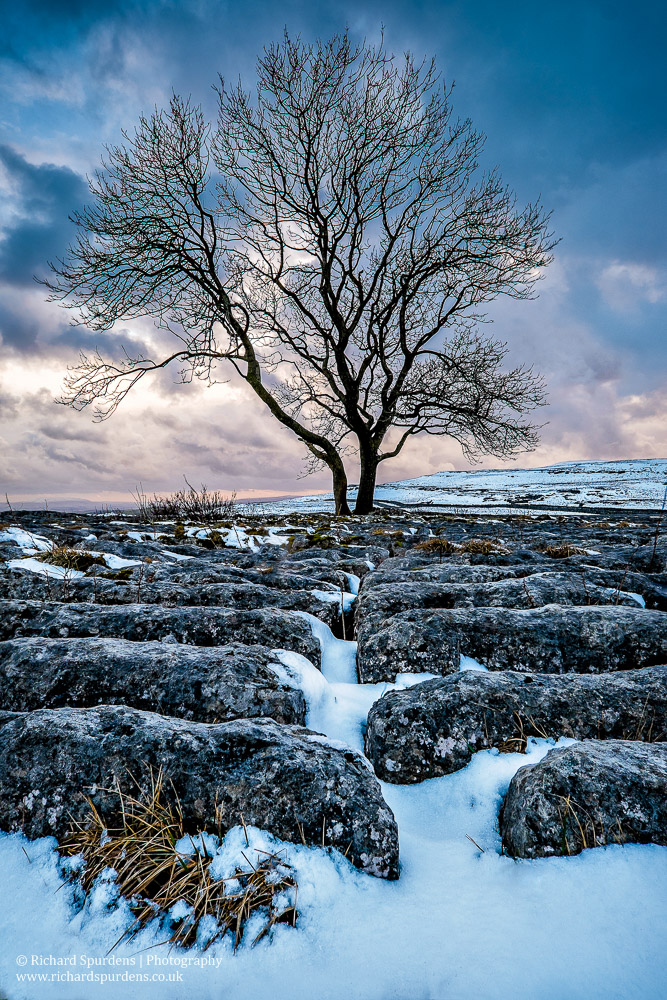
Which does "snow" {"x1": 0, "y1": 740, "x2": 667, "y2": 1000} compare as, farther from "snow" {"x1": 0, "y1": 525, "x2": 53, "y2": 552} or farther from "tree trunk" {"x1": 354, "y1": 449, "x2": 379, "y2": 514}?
"tree trunk" {"x1": 354, "y1": 449, "x2": 379, "y2": 514}

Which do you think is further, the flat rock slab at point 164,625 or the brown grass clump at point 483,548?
the brown grass clump at point 483,548

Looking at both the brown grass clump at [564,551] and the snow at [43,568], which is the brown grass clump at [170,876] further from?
the brown grass clump at [564,551]

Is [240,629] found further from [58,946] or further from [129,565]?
[129,565]

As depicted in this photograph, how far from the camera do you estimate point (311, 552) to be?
5.16 meters

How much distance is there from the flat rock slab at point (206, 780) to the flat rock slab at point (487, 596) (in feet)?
4.43

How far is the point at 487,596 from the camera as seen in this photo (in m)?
3.10

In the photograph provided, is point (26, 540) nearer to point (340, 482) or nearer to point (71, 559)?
point (71, 559)

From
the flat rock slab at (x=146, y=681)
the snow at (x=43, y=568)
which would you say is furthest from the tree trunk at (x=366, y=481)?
the flat rock slab at (x=146, y=681)

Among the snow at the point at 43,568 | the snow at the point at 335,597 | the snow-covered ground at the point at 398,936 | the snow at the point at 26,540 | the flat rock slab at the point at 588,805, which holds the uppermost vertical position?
the snow at the point at 26,540

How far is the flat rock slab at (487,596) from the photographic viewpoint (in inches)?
117

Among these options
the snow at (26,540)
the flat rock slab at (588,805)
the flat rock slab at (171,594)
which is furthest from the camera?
the snow at (26,540)

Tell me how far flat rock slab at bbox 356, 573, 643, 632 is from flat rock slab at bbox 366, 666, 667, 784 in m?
0.94

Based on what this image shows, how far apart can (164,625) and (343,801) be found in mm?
1653

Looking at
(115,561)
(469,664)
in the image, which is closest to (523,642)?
(469,664)
